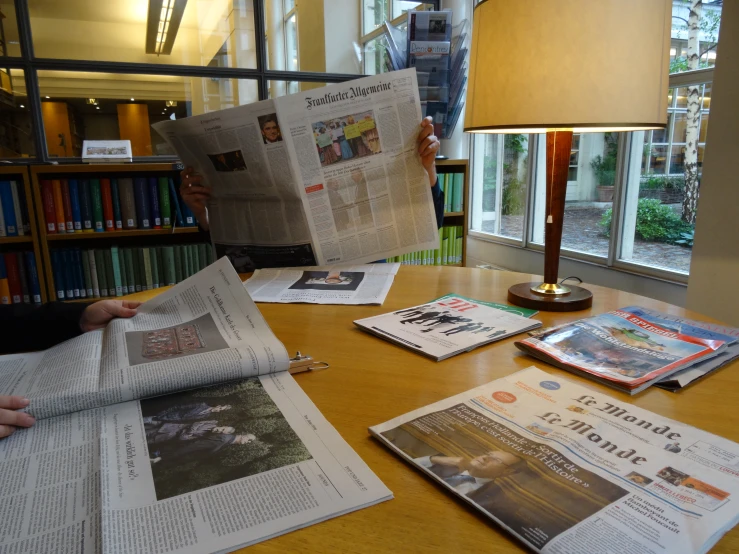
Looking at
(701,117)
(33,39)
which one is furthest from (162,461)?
(33,39)

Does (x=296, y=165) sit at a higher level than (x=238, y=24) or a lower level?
lower

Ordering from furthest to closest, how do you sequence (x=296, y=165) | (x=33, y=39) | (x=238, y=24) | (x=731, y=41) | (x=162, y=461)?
(x=238, y=24) < (x=33, y=39) < (x=731, y=41) < (x=296, y=165) < (x=162, y=461)

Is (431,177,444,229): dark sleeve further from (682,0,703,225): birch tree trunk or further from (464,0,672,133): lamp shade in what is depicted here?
(682,0,703,225): birch tree trunk

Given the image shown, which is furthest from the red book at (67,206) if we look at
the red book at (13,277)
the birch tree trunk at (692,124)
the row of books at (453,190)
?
the birch tree trunk at (692,124)

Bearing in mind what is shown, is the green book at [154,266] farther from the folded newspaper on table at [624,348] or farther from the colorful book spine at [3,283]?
the folded newspaper on table at [624,348]

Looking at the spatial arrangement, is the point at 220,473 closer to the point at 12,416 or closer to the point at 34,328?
the point at 12,416

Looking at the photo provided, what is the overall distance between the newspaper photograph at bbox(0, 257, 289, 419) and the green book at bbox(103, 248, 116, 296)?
168cm

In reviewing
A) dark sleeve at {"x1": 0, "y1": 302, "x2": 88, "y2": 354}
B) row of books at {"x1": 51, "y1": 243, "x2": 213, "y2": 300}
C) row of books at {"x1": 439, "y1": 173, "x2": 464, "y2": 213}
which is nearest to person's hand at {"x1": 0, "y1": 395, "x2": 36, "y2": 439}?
dark sleeve at {"x1": 0, "y1": 302, "x2": 88, "y2": 354}

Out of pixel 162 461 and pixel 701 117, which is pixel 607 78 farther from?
pixel 701 117

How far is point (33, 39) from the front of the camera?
91.9 inches

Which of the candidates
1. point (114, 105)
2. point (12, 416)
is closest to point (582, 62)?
point (12, 416)

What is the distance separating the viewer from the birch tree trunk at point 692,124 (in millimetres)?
2119

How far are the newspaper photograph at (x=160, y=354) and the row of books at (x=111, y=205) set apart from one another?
1.65 metres

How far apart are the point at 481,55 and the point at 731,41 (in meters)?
1.25
